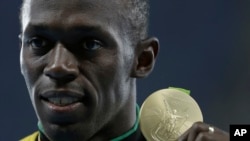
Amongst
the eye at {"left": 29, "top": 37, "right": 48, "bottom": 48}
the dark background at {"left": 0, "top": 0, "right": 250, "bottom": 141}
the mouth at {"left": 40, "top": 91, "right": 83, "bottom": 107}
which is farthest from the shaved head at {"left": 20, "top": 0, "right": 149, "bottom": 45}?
the dark background at {"left": 0, "top": 0, "right": 250, "bottom": 141}

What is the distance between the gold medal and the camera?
209 centimetres

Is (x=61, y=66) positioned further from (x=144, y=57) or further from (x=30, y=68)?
(x=144, y=57)

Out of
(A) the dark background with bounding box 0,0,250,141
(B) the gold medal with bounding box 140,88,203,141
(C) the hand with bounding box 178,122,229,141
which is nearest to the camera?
(C) the hand with bounding box 178,122,229,141

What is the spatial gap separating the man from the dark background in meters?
1.93

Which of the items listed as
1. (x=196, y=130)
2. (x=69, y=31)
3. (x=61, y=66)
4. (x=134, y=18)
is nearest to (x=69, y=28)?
(x=69, y=31)

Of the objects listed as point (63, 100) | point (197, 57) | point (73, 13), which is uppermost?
point (73, 13)

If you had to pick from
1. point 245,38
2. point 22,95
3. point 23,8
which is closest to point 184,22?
point 245,38

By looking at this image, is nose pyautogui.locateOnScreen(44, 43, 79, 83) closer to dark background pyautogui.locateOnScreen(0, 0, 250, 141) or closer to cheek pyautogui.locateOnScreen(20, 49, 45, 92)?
cheek pyautogui.locateOnScreen(20, 49, 45, 92)

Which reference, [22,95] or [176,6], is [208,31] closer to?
[176,6]

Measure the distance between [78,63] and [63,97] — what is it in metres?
0.10

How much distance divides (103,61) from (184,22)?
243 centimetres

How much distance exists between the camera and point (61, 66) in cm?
180

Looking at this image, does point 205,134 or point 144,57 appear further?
point 144,57

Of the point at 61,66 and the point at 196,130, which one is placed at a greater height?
the point at 61,66
